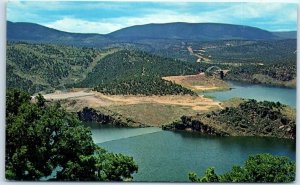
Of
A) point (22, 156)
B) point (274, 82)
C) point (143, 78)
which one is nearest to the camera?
point (22, 156)

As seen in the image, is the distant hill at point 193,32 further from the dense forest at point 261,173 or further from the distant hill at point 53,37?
the dense forest at point 261,173

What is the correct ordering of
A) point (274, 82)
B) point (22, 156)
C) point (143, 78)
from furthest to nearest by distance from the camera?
point (143, 78)
point (274, 82)
point (22, 156)

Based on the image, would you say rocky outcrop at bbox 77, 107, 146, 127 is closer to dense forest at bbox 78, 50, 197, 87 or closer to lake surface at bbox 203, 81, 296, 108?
dense forest at bbox 78, 50, 197, 87

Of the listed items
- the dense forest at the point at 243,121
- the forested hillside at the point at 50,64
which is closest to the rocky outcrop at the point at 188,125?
the dense forest at the point at 243,121

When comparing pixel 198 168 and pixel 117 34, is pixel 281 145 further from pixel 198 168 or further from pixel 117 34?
pixel 117 34

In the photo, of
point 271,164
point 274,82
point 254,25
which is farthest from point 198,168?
point 254,25

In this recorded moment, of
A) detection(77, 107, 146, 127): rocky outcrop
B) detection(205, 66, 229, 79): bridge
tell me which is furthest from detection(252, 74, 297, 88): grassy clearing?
detection(77, 107, 146, 127): rocky outcrop
